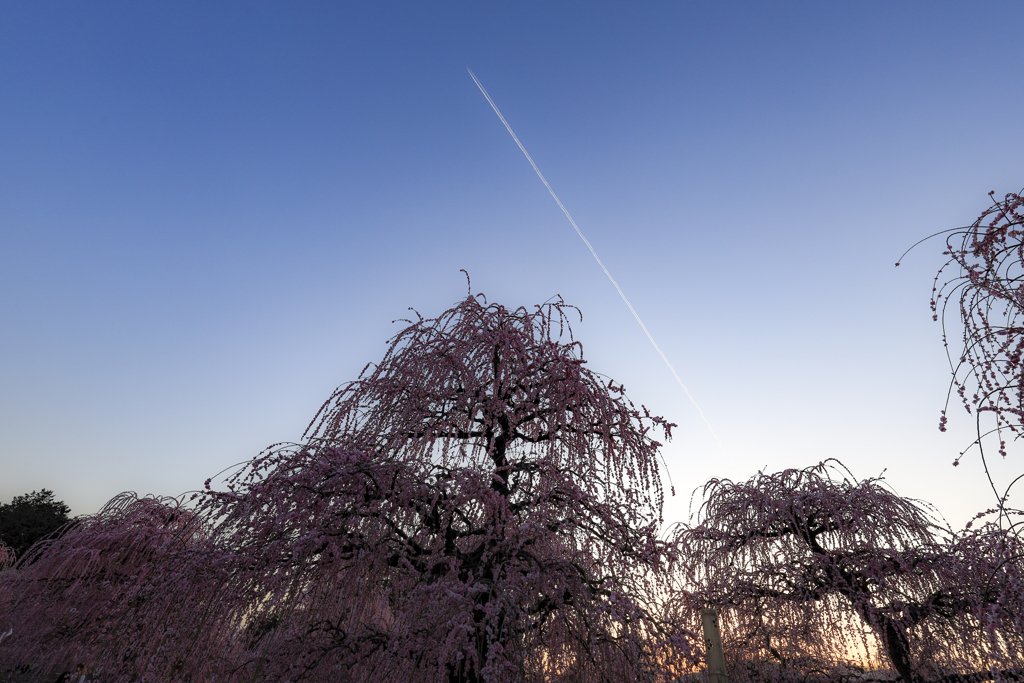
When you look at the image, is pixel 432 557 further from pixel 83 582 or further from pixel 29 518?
pixel 29 518

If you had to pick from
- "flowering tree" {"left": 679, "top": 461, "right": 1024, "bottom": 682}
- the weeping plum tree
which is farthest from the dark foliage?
"flowering tree" {"left": 679, "top": 461, "right": 1024, "bottom": 682}

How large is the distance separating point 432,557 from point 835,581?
268 inches

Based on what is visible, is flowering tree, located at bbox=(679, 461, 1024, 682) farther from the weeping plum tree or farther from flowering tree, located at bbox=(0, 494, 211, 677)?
flowering tree, located at bbox=(0, 494, 211, 677)

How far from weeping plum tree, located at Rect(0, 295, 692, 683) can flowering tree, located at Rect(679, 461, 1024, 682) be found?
3.36 meters

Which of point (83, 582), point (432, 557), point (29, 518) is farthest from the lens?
point (29, 518)

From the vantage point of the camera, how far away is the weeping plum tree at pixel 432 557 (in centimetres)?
473

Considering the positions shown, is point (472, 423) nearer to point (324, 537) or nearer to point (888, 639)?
point (324, 537)

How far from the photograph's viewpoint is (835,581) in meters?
8.64

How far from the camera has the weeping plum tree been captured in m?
4.73

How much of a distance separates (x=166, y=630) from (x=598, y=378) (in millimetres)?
5201

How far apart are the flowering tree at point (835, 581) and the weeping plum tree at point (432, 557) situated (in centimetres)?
336

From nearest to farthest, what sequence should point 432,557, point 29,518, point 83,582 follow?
1. point 432,557
2. point 83,582
3. point 29,518

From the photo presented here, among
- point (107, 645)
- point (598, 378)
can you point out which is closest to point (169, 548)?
point (107, 645)

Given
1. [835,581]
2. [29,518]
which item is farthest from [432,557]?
[29,518]
